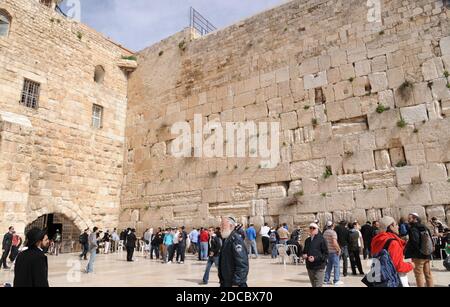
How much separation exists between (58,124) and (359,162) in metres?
10.6

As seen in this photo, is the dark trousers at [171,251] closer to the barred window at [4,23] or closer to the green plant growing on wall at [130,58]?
the barred window at [4,23]

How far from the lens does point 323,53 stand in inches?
452

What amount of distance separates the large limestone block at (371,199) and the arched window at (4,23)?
12.6m

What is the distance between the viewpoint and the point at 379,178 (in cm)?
963

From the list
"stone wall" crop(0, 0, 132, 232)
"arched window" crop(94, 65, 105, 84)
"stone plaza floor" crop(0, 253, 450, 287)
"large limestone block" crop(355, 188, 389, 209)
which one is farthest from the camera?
"arched window" crop(94, 65, 105, 84)

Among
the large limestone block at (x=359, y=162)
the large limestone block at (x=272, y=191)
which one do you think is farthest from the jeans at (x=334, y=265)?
the large limestone block at (x=272, y=191)

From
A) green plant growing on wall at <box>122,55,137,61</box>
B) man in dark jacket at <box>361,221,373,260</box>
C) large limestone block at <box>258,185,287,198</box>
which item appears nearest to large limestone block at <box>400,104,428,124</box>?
man in dark jacket at <box>361,221,373,260</box>

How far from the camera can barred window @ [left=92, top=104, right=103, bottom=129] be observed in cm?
1492

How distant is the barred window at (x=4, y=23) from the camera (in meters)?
12.4

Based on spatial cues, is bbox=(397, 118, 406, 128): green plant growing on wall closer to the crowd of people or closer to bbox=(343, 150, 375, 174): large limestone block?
bbox=(343, 150, 375, 174): large limestone block

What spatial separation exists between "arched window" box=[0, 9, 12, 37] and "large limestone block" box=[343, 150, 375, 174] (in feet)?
39.5

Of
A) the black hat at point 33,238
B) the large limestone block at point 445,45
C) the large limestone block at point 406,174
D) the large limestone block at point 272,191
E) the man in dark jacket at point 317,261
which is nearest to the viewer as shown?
the black hat at point 33,238
